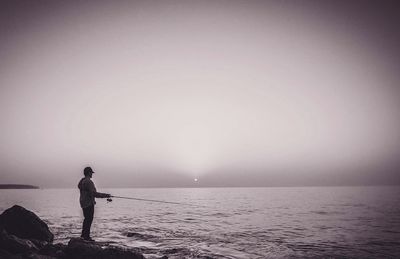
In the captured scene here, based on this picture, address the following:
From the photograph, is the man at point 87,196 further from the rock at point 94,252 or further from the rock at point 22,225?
the rock at point 22,225

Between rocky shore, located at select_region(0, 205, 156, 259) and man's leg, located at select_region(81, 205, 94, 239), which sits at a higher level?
man's leg, located at select_region(81, 205, 94, 239)

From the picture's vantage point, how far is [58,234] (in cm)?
1909

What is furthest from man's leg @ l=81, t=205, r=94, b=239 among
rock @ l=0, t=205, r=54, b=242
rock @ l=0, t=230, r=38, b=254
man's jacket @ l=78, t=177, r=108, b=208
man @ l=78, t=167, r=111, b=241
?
rock @ l=0, t=205, r=54, b=242

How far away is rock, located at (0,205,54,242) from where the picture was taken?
1453cm

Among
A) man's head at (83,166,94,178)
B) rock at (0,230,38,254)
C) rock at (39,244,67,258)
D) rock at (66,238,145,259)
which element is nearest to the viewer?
rock at (66,238,145,259)

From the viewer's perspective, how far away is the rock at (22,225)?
1453cm

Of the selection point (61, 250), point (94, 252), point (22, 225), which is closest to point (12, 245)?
point (61, 250)

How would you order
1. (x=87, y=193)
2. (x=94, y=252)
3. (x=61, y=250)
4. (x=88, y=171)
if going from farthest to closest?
(x=88, y=171)
(x=87, y=193)
(x=61, y=250)
(x=94, y=252)

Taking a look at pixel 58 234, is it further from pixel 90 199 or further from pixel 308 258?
pixel 308 258

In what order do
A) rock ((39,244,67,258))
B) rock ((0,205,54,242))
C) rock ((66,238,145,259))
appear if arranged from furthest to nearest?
1. rock ((0,205,54,242))
2. rock ((39,244,67,258))
3. rock ((66,238,145,259))

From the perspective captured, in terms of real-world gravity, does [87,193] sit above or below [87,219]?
above

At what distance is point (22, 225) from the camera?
Answer: 14.7 metres

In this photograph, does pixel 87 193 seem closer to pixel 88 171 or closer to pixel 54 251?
pixel 88 171

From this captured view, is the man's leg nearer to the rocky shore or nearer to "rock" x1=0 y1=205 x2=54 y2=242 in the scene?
the rocky shore
